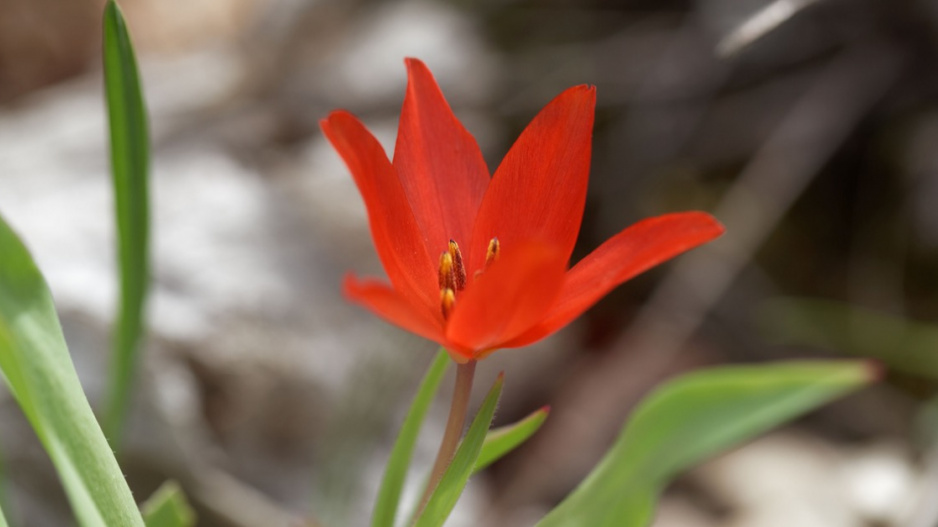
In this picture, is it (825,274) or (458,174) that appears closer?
(458,174)

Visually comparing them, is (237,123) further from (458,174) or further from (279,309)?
(458,174)

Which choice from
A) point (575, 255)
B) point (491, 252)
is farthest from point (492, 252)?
point (575, 255)

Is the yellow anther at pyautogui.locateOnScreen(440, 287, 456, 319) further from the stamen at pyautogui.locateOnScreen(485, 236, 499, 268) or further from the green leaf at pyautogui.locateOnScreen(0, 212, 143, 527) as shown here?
the green leaf at pyautogui.locateOnScreen(0, 212, 143, 527)

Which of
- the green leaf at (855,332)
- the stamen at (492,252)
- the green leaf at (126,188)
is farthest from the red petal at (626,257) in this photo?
the green leaf at (855,332)

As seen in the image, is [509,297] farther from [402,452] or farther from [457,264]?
[402,452]

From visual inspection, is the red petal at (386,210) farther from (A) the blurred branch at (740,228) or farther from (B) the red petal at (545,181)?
(A) the blurred branch at (740,228)

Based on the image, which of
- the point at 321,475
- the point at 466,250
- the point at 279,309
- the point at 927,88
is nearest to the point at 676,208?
the point at 927,88

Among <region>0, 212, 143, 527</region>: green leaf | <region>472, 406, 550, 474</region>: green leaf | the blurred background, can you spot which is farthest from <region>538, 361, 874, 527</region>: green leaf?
the blurred background
